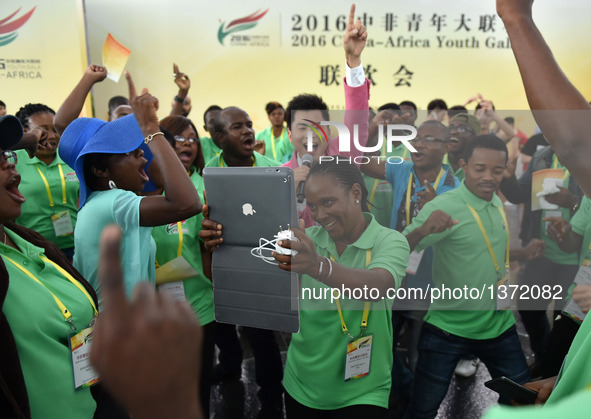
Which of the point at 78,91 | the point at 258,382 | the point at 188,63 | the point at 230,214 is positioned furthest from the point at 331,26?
the point at 230,214

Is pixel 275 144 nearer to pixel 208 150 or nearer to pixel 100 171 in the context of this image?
pixel 208 150

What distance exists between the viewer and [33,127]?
3.41 m

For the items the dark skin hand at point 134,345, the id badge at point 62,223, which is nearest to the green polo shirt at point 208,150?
the id badge at point 62,223

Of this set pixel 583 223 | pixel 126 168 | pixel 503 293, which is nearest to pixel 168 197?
pixel 126 168

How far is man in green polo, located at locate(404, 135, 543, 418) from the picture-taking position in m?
1.87

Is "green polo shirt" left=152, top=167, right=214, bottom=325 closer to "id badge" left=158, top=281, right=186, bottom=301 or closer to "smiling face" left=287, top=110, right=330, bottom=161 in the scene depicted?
"id badge" left=158, top=281, right=186, bottom=301

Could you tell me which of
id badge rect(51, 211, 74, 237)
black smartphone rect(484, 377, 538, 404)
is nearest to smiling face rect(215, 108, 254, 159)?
id badge rect(51, 211, 74, 237)

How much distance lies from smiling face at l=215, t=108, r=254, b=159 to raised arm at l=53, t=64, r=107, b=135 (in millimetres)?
802

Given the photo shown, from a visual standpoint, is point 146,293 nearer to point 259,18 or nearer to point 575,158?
point 575,158

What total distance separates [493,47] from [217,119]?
19.7 feet

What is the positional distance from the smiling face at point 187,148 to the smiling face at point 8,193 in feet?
5.47

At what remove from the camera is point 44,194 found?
312 centimetres

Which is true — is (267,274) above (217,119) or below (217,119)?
below

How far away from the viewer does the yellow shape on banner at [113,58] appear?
8.46ft
